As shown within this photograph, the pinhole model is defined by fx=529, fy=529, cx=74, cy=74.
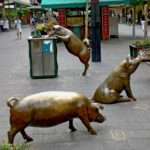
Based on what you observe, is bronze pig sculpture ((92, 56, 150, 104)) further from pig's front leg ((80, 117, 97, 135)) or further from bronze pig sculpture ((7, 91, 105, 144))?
bronze pig sculpture ((7, 91, 105, 144))

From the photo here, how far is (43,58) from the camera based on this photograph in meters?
16.4

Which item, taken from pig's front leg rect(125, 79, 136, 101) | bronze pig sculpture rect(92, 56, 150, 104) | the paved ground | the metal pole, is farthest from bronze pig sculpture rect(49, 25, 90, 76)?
pig's front leg rect(125, 79, 136, 101)

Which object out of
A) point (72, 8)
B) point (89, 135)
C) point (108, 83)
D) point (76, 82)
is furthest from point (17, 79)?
point (72, 8)

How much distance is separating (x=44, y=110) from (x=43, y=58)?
8621mm

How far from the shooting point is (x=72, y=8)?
32.7 m

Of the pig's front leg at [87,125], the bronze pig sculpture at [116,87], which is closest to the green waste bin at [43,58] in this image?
the bronze pig sculpture at [116,87]

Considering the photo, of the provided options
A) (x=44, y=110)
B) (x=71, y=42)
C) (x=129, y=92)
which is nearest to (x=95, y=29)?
(x=71, y=42)

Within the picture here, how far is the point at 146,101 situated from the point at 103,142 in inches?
141

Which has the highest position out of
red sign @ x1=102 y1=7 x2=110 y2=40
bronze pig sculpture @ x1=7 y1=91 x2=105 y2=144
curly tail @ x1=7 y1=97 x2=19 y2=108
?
curly tail @ x1=7 y1=97 x2=19 y2=108

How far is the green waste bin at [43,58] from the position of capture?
16.2 m

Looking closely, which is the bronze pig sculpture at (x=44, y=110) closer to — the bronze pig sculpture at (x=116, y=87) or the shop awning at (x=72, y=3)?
the bronze pig sculpture at (x=116, y=87)

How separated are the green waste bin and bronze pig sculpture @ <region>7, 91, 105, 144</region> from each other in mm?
7957

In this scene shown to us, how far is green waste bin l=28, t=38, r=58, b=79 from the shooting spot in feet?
53.1

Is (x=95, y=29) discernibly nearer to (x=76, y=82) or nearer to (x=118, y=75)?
(x=76, y=82)
